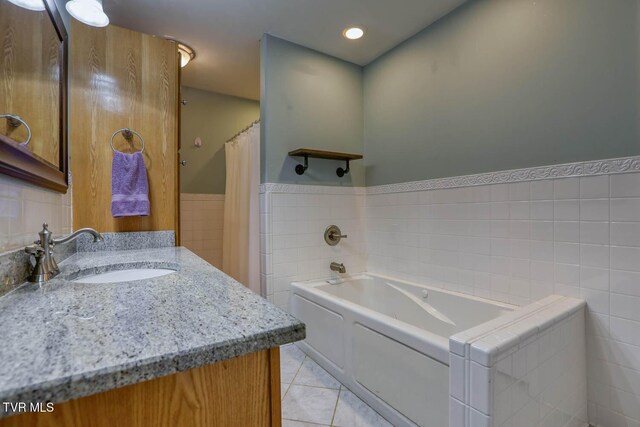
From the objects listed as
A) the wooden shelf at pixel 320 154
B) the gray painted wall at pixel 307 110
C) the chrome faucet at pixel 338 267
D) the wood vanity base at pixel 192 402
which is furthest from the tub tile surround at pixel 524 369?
the gray painted wall at pixel 307 110

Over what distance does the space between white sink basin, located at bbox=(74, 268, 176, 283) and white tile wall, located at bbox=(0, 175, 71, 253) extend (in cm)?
26

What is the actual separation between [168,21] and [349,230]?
2.12 metres

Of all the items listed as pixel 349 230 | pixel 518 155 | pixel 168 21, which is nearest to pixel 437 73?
pixel 518 155

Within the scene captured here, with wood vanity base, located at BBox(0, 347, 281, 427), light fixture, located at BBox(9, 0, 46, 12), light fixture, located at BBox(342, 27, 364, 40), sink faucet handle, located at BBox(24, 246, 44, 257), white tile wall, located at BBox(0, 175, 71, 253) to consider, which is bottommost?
wood vanity base, located at BBox(0, 347, 281, 427)

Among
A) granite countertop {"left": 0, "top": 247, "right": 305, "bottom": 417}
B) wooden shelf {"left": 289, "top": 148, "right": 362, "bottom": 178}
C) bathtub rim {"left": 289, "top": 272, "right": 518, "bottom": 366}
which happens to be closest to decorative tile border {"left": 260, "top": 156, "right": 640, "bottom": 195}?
wooden shelf {"left": 289, "top": 148, "right": 362, "bottom": 178}

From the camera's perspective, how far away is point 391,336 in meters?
1.47

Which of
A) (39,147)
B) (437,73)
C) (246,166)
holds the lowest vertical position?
(39,147)

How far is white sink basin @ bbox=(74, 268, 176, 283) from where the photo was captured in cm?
121

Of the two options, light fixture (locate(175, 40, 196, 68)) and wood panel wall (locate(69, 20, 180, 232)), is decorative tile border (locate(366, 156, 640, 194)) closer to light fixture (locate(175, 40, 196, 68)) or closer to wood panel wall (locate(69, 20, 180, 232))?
wood panel wall (locate(69, 20, 180, 232))

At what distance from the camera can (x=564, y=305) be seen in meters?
1.41

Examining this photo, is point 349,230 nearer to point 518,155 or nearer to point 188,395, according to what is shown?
point 518,155

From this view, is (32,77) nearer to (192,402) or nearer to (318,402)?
(192,402)

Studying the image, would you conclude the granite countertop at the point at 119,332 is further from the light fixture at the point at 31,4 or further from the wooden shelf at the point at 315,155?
the wooden shelf at the point at 315,155

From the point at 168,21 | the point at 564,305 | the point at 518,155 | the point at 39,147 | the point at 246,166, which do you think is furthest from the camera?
the point at 246,166
